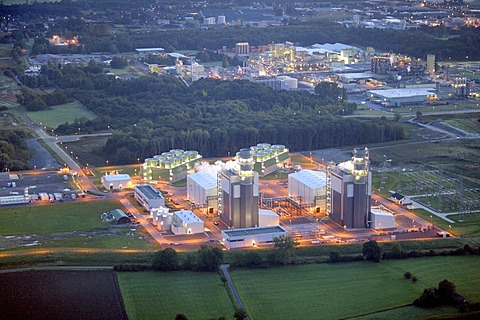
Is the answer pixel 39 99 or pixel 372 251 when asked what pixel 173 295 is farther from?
pixel 39 99

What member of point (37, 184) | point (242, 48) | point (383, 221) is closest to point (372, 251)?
point (383, 221)

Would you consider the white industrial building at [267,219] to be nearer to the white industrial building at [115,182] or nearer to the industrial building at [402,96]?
the white industrial building at [115,182]

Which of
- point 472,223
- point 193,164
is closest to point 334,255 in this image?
point 472,223

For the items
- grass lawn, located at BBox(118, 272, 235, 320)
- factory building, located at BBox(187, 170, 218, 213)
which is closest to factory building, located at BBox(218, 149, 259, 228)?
factory building, located at BBox(187, 170, 218, 213)

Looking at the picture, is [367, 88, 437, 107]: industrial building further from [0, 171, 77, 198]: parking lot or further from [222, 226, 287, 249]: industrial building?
[222, 226, 287, 249]: industrial building

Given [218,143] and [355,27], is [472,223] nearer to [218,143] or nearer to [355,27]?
[218,143]

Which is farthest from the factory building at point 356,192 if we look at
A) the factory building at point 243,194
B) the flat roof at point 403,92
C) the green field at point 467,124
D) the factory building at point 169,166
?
the flat roof at point 403,92

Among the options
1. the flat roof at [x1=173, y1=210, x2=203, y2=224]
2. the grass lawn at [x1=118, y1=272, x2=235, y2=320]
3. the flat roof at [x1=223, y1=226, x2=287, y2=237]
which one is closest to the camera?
the grass lawn at [x1=118, y1=272, x2=235, y2=320]
